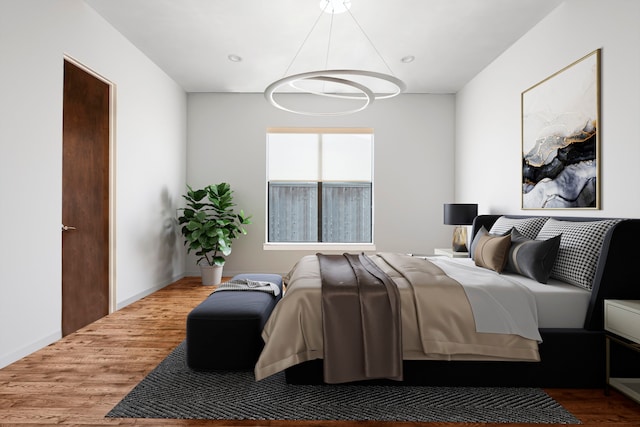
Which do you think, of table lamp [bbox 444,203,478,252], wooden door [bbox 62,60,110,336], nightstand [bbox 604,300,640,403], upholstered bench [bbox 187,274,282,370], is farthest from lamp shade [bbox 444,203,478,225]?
wooden door [bbox 62,60,110,336]

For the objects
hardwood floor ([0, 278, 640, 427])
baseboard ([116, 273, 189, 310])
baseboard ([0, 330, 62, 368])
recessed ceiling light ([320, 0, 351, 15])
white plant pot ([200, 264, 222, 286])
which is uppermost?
recessed ceiling light ([320, 0, 351, 15])

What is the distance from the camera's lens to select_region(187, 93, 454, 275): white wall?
18.8 ft

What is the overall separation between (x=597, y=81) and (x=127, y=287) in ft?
15.7

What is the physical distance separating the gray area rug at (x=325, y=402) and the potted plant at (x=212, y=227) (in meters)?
2.82

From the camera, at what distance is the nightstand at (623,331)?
1.95 metres

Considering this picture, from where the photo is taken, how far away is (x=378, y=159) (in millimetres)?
5770

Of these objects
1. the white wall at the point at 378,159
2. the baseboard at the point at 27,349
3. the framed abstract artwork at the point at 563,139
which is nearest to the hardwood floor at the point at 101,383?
the baseboard at the point at 27,349

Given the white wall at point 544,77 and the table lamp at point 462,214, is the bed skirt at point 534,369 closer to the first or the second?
the white wall at point 544,77

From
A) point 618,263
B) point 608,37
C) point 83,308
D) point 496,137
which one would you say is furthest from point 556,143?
point 83,308

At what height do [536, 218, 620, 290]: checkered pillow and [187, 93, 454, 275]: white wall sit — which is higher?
[187, 93, 454, 275]: white wall

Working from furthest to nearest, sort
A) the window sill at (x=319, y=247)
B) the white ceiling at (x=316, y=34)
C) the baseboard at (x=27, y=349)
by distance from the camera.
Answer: the window sill at (x=319, y=247)
the white ceiling at (x=316, y=34)
the baseboard at (x=27, y=349)

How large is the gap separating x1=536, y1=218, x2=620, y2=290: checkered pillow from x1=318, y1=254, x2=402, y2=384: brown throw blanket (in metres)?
1.27

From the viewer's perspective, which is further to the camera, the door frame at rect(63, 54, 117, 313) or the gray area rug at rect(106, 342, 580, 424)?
the door frame at rect(63, 54, 117, 313)

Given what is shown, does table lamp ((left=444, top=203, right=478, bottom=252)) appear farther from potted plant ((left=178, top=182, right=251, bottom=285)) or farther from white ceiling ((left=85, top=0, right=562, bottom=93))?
potted plant ((left=178, top=182, right=251, bottom=285))
